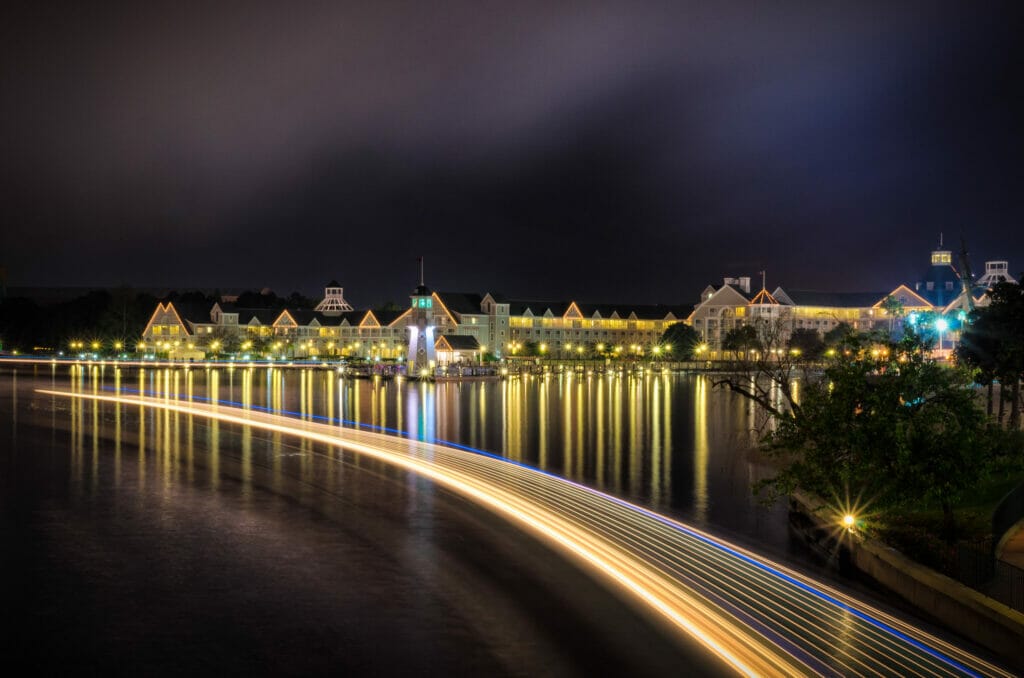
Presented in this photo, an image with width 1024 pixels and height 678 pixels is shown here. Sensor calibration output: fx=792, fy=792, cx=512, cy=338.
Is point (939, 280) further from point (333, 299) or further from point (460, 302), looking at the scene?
point (333, 299)

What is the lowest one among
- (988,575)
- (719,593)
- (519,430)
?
(519,430)

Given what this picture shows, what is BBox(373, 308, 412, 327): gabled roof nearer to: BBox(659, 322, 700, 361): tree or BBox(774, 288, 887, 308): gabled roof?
BBox(659, 322, 700, 361): tree

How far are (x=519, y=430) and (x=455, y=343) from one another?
61418mm

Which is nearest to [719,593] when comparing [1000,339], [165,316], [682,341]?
[1000,339]

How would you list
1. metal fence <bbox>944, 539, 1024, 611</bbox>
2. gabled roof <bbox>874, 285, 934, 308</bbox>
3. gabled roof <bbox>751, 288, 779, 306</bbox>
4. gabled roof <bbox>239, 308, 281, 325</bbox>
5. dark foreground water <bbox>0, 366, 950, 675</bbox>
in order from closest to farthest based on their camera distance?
dark foreground water <bbox>0, 366, 950, 675</bbox>, metal fence <bbox>944, 539, 1024, 611</bbox>, gabled roof <bbox>874, 285, 934, 308</bbox>, gabled roof <bbox>751, 288, 779, 306</bbox>, gabled roof <bbox>239, 308, 281, 325</bbox>

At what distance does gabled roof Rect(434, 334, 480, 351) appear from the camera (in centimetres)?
9419

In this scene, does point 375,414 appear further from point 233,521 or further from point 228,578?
point 228,578

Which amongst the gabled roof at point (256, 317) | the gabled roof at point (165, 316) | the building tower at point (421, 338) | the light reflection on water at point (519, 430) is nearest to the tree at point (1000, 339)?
the light reflection on water at point (519, 430)

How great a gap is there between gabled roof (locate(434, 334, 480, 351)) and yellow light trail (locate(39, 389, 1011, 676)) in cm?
7412

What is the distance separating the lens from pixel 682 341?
110 meters

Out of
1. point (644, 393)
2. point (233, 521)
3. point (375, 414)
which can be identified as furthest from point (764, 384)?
point (233, 521)

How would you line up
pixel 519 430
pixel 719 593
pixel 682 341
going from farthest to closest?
pixel 682 341
pixel 519 430
pixel 719 593

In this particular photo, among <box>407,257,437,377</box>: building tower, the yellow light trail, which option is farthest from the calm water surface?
<box>407,257,437,377</box>: building tower

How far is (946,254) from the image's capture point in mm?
117750
